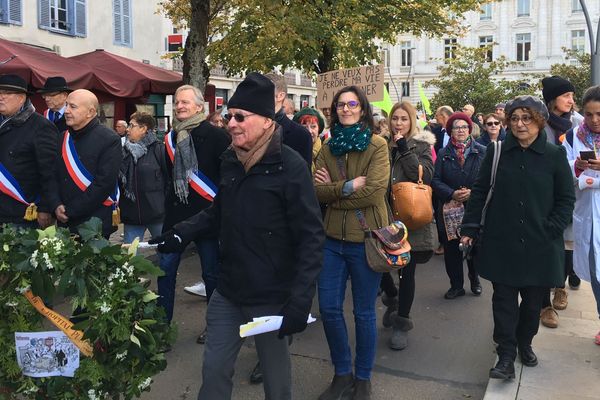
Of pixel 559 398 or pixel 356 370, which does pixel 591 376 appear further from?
pixel 356 370

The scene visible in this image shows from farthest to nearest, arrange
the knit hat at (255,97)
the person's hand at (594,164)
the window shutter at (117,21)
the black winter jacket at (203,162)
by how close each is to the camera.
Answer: the window shutter at (117,21) → the black winter jacket at (203,162) → the person's hand at (594,164) → the knit hat at (255,97)

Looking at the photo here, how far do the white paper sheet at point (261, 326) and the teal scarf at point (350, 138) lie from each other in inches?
58.7

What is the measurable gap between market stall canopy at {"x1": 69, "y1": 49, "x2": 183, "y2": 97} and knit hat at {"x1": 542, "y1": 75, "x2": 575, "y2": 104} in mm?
7845

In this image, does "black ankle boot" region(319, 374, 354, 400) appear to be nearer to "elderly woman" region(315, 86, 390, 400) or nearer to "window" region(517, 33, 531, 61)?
"elderly woman" region(315, 86, 390, 400)

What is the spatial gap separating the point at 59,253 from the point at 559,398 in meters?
3.02

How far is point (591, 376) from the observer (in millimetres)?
4156

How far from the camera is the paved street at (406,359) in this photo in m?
4.09

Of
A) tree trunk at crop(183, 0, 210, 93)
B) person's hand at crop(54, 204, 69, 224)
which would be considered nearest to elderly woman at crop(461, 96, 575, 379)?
person's hand at crop(54, 204, 69, 224)

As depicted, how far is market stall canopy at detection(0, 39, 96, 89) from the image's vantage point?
356 inches

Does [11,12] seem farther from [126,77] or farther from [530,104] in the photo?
[530,104]

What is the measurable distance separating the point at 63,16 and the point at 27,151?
1515cm

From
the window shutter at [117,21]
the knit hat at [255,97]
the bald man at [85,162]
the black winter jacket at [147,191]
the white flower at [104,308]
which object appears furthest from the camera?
the window shutter at [117,21]

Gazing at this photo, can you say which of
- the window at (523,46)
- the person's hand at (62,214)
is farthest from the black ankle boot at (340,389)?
the window at (523,46)

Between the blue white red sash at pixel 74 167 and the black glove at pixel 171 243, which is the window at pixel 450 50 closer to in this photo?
the blue white red sash at pixel 74 167
